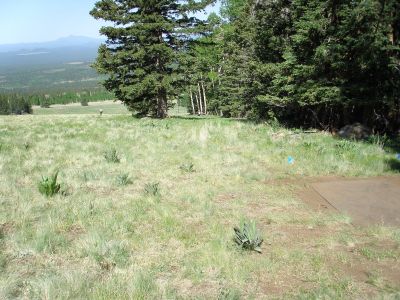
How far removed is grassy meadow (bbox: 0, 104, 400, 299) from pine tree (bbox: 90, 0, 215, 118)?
14200 mm

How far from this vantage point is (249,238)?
5492mm

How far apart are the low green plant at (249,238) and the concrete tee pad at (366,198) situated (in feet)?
6.71

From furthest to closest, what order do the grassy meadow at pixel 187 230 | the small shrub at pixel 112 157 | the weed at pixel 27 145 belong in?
the weed at pixel 27 145
the small shrub at pixel 112 157
the grassy meadow at pixel 187 230

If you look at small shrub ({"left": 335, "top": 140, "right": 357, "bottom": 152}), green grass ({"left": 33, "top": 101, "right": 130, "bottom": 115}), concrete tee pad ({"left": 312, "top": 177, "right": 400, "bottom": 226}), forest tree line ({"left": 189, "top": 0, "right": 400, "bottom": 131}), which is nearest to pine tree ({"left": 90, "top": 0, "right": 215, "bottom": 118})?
forest tree line ({"left": 189, "top": 0, "right": 400, "bottom": 131})

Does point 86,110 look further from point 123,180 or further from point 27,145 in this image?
point 123,180

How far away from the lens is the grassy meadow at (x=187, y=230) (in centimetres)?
457

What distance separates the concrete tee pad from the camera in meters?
6.59

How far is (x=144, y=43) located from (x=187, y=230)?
68.3 feet

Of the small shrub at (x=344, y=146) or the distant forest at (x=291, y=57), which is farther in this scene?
the distant forest at (x=291, y=57)

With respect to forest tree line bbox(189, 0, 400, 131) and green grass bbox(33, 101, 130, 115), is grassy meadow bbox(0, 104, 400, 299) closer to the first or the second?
forest tree line bbox(189, 0, 400, 131)

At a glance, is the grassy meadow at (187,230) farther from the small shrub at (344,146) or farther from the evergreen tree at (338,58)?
the evergreen tree at (338,58)

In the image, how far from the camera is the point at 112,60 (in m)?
24.6

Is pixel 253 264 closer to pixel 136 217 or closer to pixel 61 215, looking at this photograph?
pixel 136 217

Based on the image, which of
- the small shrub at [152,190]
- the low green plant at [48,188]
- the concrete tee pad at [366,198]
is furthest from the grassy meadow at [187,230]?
the concrete tee pad at [366,198]
